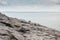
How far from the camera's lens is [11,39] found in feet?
22.6

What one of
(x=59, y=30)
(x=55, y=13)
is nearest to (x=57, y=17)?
(x=55, y=13)

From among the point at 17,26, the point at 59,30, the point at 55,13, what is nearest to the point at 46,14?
the point at 55,13

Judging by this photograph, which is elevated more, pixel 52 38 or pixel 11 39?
pixel 11 39

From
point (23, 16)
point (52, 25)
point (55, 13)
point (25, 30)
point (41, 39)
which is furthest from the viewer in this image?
point (55, 13)

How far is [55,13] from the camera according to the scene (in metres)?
14.6

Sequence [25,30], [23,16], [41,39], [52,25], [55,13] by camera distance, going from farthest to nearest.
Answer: [55,13], [23,16], [52,25], [25,30], [41,39]

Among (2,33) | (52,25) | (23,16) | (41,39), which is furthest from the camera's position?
(23,16)

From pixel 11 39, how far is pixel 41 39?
1.92 m

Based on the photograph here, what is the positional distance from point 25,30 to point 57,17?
534 centimetres

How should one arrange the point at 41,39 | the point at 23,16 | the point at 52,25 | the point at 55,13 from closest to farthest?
the point at 41,39
the point at 52,25
the point at 23,16
the point at 55,13

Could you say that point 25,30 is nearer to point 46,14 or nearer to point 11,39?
point 11,39

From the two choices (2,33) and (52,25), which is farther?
(52,25)

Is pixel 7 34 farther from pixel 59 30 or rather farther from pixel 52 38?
pixel 59 30

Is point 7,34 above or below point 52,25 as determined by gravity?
above
